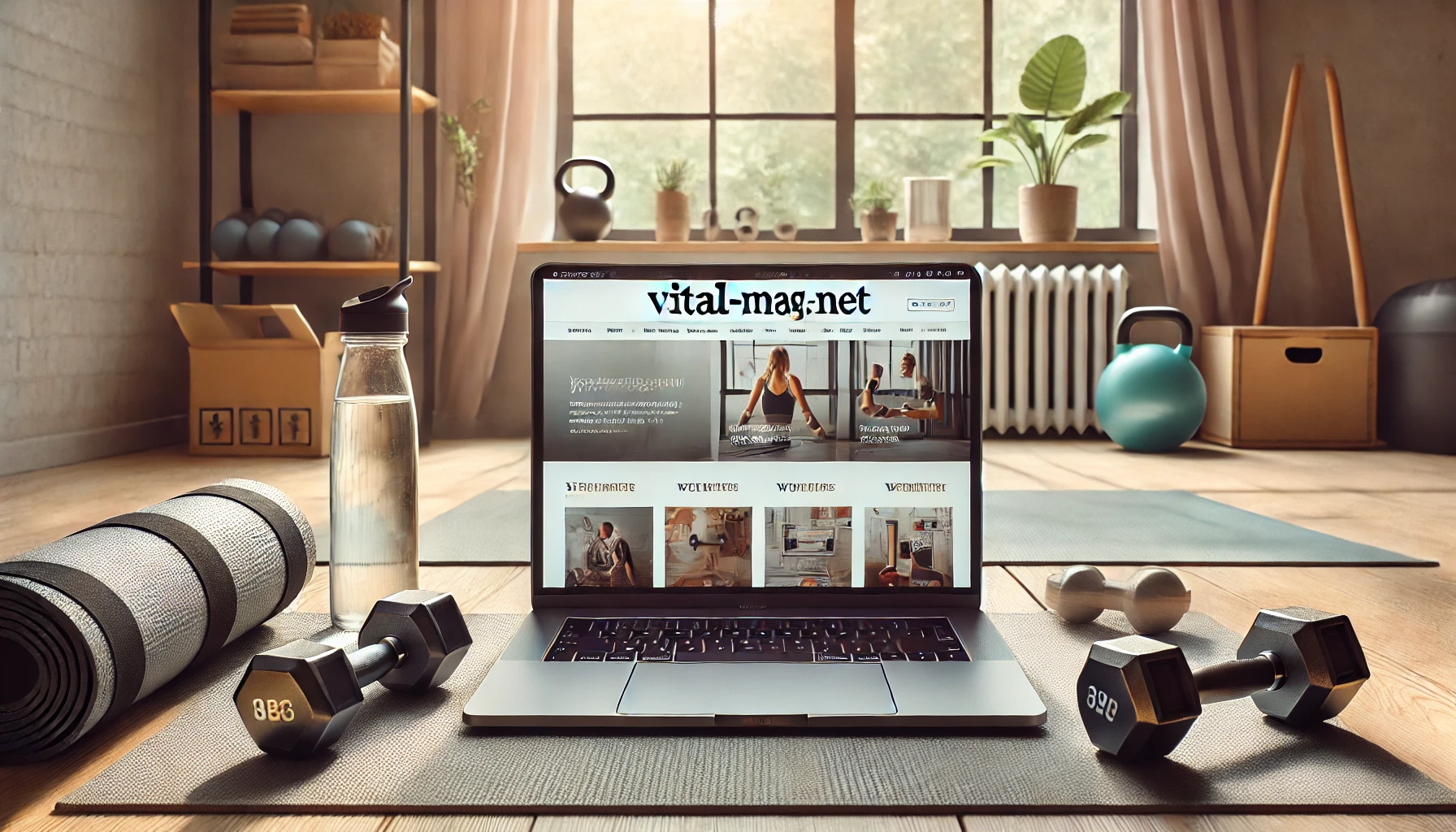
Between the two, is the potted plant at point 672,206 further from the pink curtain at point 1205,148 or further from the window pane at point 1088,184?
the pink curtain at point 1205,148

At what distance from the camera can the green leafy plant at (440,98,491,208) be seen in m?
3.51

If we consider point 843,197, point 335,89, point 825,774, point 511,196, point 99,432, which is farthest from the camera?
point 843,197

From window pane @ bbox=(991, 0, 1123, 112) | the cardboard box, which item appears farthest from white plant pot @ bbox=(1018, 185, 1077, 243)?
the cardboard box

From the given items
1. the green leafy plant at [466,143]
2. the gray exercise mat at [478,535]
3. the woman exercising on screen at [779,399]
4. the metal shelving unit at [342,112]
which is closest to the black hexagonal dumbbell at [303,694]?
the woman exercising on screen at [779,399]

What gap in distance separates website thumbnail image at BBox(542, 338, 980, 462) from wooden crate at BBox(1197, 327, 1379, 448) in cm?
291

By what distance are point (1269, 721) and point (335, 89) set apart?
10.7ft

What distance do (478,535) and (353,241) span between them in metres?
1.97

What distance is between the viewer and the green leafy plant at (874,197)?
3.62 meters

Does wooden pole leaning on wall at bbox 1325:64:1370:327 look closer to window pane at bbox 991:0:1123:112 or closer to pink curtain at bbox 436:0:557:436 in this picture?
window pane at bbox 991:0:1123:112

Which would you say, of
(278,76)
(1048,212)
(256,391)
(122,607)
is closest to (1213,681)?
(122,607)

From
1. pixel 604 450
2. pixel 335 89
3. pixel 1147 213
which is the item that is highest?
pixel 335 89

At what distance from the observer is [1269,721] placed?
63cm

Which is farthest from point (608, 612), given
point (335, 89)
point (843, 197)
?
point (843, 197)

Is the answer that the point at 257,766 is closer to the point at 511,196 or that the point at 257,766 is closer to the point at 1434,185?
the point at 511,196
